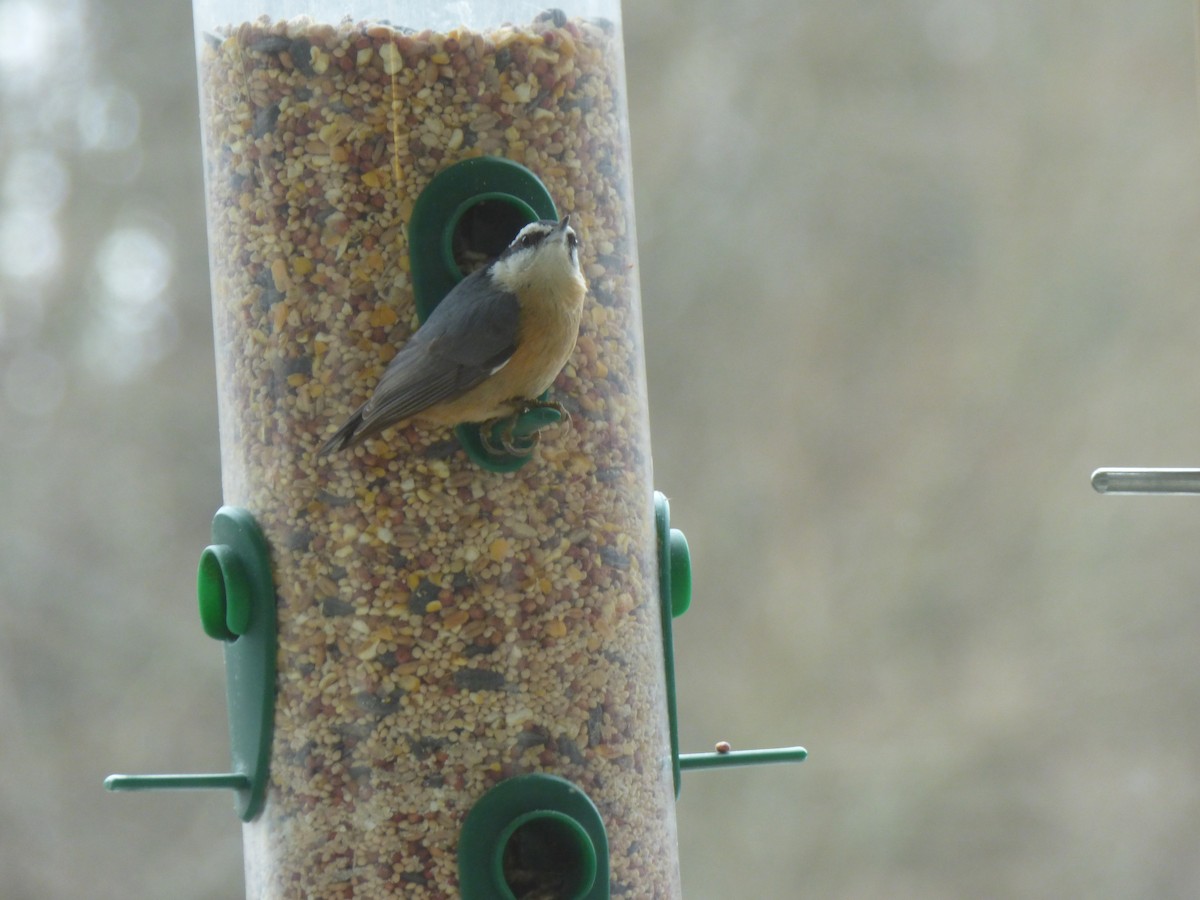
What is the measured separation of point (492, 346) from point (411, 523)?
11.4 inches

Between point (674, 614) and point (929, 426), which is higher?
point (929, 426)

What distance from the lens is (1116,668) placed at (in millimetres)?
5883

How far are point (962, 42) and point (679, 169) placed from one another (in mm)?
1345

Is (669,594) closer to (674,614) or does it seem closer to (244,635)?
(674,614)

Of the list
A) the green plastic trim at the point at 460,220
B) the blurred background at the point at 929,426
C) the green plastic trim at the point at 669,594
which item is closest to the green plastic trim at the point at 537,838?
the green plastic trim at the point at 669,594

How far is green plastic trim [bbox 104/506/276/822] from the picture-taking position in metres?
2.26

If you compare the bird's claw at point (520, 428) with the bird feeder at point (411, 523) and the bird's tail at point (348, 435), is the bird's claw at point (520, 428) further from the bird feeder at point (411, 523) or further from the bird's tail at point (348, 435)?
the bird's tail at point (348, 435)

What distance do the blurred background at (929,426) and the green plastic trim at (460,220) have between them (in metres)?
3.28

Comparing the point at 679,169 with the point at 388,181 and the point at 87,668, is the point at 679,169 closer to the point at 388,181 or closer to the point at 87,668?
the point at 87,668

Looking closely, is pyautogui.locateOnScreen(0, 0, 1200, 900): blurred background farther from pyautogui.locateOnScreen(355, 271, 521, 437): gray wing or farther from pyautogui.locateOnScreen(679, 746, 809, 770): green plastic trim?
pyautogui.locateOnScreen(355, 271, 521, 437): gray wing

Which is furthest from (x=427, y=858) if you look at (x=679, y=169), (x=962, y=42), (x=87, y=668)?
(x=962, y=42)

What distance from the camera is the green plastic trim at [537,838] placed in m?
2.12

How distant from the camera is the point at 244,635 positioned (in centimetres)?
230

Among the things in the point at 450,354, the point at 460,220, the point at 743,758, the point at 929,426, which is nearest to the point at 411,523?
the point at 450,354
